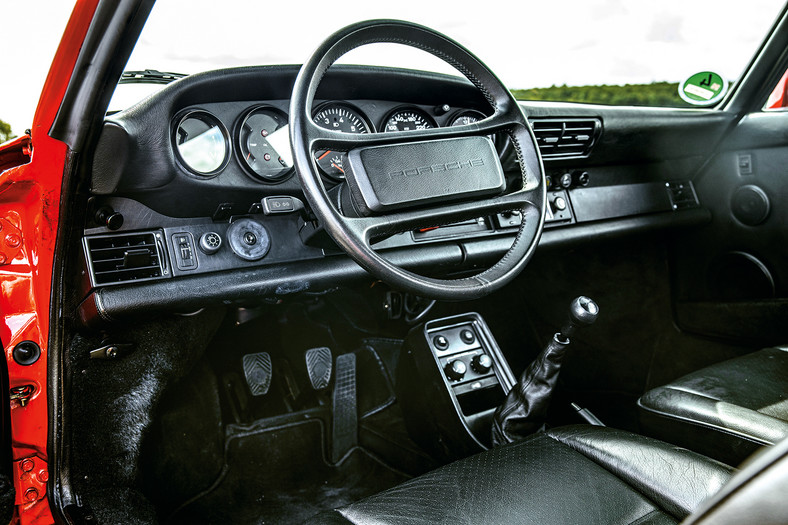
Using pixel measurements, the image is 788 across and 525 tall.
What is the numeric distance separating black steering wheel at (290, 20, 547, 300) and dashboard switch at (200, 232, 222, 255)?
43 cm

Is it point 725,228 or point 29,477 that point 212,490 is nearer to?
point 29,477

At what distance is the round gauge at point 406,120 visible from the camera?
1.76m

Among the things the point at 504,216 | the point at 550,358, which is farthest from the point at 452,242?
the point at 550,358

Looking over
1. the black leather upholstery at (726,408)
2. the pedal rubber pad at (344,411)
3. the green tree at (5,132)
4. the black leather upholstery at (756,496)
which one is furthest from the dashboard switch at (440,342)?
the black leather upholstery at (756,496)

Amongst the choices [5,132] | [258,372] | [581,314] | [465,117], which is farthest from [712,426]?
[5,132]

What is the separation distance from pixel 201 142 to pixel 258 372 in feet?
3.26

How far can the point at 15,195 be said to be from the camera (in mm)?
1317

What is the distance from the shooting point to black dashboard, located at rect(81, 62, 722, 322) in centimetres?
140

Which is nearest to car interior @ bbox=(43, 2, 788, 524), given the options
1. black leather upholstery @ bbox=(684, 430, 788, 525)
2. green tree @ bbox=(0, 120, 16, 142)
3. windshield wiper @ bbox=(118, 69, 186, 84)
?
black leather upholstery @ bbox=(684, 430, 788, 525)

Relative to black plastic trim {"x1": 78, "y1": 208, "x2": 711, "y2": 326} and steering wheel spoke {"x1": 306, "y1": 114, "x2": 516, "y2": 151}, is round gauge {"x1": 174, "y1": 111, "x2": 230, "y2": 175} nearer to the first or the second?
black plastic trim {"x1": 78, "y1": 208, "x2": 711, "y2": 326}

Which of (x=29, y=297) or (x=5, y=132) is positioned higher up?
(x=5, y=132)

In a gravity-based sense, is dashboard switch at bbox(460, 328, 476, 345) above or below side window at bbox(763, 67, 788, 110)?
below

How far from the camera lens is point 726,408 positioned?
1345 mm

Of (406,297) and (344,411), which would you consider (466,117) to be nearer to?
(406,297)
